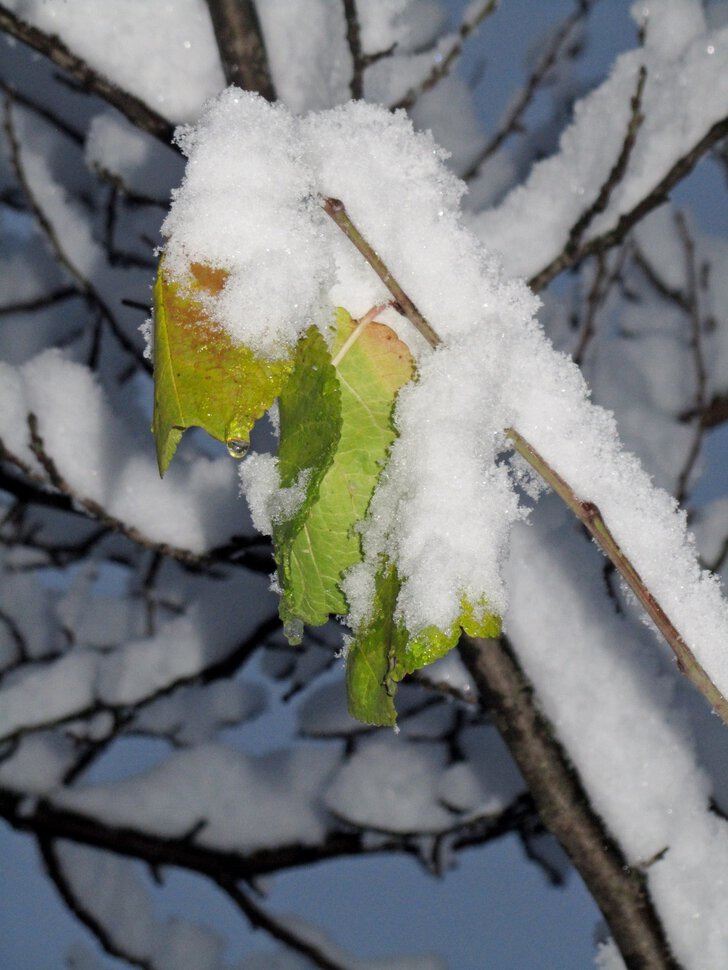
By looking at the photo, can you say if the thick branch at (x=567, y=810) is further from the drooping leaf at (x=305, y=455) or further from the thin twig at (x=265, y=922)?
the thin twig at (x=265, y=922)

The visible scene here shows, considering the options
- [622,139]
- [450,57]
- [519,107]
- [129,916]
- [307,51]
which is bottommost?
[129,916]

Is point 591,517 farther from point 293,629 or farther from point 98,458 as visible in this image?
point 98,458

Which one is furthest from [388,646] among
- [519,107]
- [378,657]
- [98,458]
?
[519,107]

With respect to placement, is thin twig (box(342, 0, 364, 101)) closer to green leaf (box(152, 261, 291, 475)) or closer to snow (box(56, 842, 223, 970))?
green leaf (box(152, 261, 291, 475))

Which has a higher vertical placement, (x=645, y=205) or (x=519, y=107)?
(x=519, y=107)

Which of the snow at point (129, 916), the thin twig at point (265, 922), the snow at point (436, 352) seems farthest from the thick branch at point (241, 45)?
the snow at point (129, 916)
